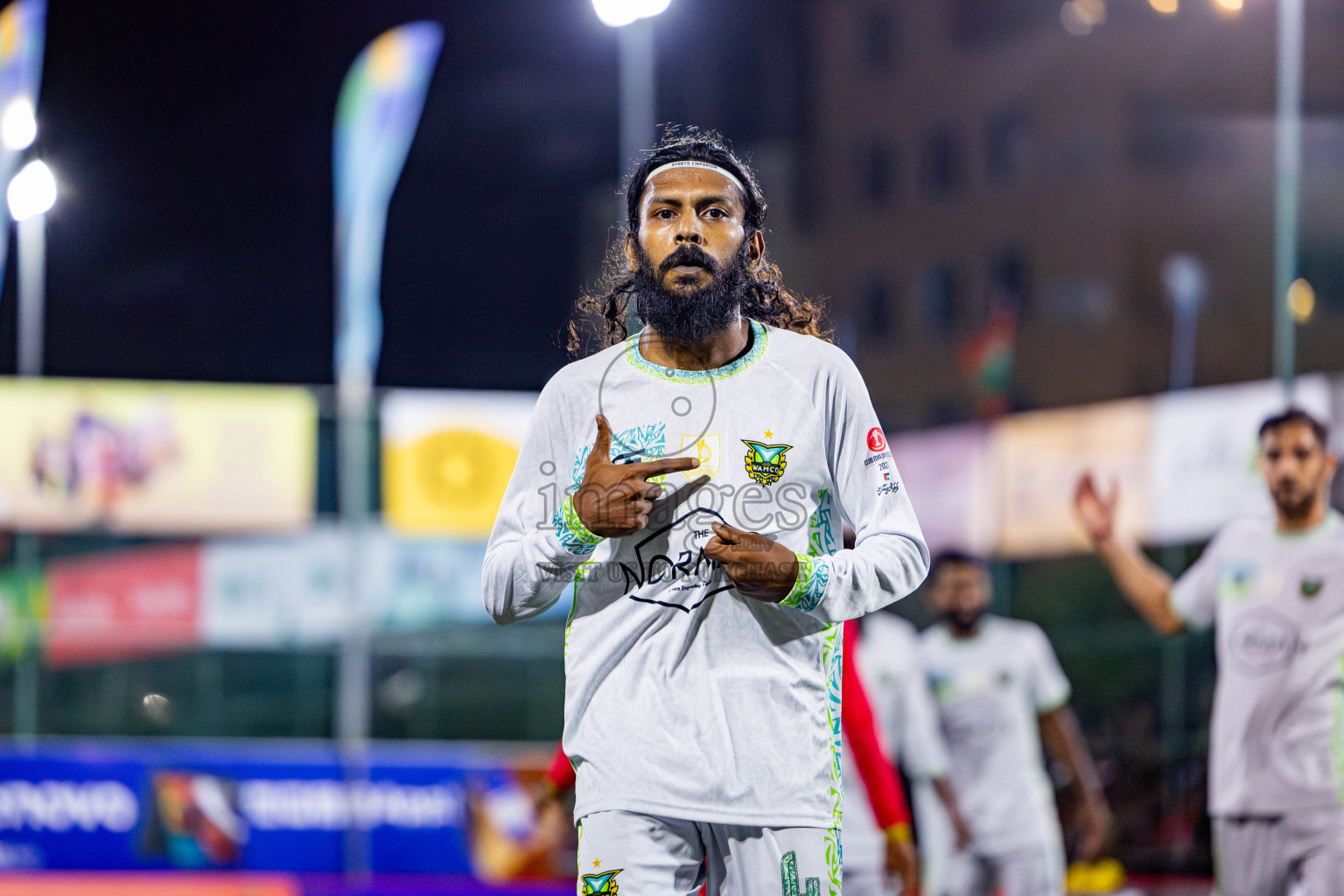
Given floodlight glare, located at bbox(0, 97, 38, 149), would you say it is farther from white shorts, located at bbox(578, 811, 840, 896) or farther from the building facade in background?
white shorts, located at bbox(578, 811, 840, 896)

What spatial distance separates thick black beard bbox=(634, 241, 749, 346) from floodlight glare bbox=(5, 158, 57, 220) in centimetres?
521

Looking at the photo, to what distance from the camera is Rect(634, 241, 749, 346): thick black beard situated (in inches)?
86.2

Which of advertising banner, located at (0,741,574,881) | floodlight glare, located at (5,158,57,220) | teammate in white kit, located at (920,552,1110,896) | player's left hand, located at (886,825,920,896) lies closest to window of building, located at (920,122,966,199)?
teammate in white kit, located at (920,552,1110,896)

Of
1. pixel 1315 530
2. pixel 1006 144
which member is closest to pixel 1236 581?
pixel 1315 530

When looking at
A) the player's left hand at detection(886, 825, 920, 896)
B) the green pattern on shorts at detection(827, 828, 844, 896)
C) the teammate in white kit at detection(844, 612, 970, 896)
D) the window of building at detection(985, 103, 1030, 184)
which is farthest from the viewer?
the window of building at detection(985, 103, 1030, 184)

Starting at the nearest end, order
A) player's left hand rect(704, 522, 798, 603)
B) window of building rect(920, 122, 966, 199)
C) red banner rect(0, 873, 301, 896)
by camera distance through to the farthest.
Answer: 1. player's left hand rect(704, 522, 798, 603)
2. red banner rect(0, 873, 301, 896)
3. window of building rect(920, 122, 966, 199)

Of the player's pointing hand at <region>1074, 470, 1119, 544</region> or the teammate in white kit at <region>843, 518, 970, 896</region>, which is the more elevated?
the player's pointing hand at <region>1074, 470, 1119, 544</region>

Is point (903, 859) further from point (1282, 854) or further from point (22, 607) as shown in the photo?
point (22, 607)

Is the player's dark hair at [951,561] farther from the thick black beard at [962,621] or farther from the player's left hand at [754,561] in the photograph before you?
the player's left hand at [754,561]

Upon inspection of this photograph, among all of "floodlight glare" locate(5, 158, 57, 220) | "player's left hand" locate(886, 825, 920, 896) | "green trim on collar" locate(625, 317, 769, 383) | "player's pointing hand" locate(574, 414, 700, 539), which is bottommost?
"player's left hand" locate(886, 825, 920, 896)

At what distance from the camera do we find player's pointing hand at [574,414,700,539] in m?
1.96

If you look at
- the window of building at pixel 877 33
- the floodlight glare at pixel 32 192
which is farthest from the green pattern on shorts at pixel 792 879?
the window of building at pixel 877 33

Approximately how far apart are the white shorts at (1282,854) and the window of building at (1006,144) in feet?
15.7

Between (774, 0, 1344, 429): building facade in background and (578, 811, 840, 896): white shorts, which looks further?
(774, 0, 1344, 429): building facade in background
